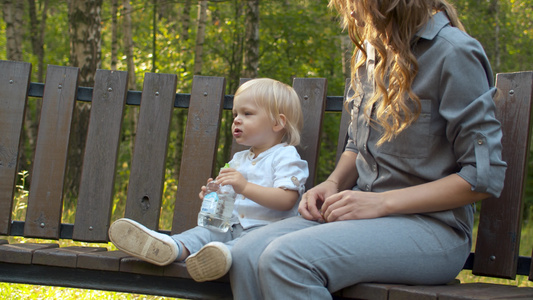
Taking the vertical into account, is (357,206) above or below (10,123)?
below

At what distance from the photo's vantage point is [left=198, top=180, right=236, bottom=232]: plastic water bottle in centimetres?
259

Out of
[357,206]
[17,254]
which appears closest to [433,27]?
[357,206]

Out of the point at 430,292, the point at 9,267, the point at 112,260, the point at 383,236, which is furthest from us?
the point at 9,267

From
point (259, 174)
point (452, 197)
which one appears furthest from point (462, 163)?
point (259, 174)

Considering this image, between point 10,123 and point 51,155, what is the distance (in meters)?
0.27

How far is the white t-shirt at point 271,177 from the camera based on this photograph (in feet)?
8.46

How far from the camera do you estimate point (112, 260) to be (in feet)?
7.52

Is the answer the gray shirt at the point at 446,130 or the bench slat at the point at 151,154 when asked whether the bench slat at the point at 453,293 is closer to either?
the gray shirt at the point at 446,130

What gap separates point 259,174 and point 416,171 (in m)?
0.80

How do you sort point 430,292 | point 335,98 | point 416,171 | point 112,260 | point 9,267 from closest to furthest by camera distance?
point 430,292 < point 416,171 < point 112,260 < point 9,267 < point 335,98

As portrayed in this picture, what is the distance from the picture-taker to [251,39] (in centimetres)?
1054

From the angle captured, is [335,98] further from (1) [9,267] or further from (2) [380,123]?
(1) [9,267]

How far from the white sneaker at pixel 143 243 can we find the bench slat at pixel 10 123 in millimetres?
1057

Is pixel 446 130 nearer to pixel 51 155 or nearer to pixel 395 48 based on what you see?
pixel 395 48
